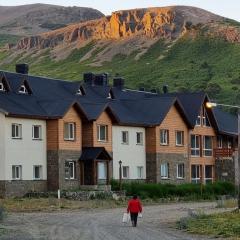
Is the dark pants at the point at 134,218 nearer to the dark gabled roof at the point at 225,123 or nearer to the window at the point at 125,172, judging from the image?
the window at the point at 125,172

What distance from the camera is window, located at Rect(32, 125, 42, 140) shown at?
58719 mm

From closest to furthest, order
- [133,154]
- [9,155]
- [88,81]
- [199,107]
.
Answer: [9,155], [133,154], [199,107], [88,81]

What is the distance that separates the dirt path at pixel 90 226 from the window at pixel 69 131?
13360mm

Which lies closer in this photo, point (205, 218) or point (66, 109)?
point (205, 218)

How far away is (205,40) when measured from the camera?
19300 centimetres

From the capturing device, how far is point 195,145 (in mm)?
72938

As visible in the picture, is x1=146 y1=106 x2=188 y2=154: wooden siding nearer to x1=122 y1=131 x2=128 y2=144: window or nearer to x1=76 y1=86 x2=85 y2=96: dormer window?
x1=122 y1=131 x2=128 y2=144: window

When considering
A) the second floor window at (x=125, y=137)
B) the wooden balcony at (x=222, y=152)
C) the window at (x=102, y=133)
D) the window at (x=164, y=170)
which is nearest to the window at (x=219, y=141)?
the wooden balcony at (x=222, y=152)

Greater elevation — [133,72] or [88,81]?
[133,72]

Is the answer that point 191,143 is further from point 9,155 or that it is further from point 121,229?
point 121,229

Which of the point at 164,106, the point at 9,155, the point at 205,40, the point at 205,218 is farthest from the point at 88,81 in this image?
the point at 205,40

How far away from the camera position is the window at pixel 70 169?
198ft

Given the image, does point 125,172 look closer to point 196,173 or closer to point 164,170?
point 164,170

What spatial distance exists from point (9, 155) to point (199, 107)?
70.0ft
